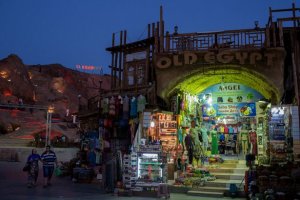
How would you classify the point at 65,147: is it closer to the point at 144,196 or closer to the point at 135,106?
the point at 135,106

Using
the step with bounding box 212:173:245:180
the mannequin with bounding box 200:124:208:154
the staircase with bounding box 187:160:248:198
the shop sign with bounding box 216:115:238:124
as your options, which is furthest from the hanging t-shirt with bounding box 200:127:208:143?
the step with bounding box 212:173:245:180

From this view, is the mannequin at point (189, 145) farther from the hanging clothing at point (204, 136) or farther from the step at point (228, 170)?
the hanging clothing at point (204, 136)

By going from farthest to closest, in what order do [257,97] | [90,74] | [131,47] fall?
[90,74], [131,47], [257,97]

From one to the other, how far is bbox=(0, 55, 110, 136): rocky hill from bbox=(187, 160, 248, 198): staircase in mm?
34169

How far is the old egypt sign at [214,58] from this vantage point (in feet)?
49.2

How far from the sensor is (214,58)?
15.6m

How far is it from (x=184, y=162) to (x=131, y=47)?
641 inches

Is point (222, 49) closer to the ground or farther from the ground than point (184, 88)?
farther from the ground

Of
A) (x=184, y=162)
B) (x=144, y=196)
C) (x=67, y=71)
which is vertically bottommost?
(x=144, y=196)

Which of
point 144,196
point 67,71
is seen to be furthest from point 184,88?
point 67,71

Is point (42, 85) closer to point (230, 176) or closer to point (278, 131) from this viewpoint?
point (230, 176)

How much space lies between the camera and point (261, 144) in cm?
1739

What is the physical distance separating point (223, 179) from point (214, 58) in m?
5.34

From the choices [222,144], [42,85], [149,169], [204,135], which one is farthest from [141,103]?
[42,85]
